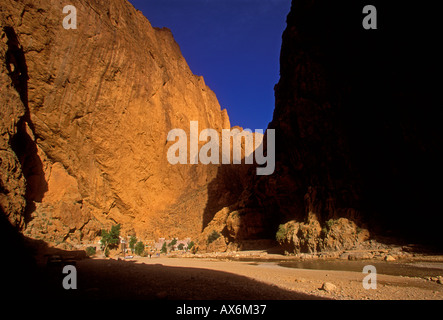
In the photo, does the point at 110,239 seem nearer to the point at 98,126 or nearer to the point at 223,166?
the point at 98,126

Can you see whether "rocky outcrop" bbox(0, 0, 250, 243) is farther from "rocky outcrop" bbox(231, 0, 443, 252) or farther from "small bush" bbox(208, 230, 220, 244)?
"rocky outcrop" bbox(231, 0, 443, 252)

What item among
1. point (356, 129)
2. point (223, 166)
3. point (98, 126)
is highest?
point (98, 126)

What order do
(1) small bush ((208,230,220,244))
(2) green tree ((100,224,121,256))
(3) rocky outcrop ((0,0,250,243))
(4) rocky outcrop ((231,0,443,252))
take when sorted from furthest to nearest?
(1) small bush ((208,230,220,244))
(2) green tree ((100,224,121,256))
(3) rocky outcrop ((0,0,250,243))
(4) rocky outcrop ((231,0,443,252))

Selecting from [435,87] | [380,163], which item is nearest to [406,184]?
[380,163]

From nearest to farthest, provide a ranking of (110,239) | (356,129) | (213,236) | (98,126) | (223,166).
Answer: (356,129) → (110,239) → (213,236) → (98,126) → (223,166)

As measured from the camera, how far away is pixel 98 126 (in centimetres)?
4462

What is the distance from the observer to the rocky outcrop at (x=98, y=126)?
3306cm

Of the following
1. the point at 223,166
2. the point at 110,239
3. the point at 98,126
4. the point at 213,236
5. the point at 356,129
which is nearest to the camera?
the point at 356,129

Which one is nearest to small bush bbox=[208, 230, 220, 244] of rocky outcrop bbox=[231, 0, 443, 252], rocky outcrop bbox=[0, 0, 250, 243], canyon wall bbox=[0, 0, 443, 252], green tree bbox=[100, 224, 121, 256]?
canyon wall bbox=[0, 0, 443, 252]

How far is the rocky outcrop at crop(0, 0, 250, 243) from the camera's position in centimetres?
3306

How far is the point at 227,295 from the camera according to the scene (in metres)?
Result: 6.04

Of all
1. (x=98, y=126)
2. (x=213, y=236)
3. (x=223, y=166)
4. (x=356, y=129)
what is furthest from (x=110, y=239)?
(x=356, y=129)

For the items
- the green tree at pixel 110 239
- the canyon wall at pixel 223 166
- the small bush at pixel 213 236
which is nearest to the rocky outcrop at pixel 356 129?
the canyon wall at pixel 223 166
